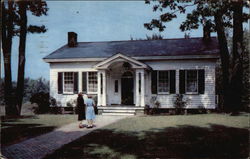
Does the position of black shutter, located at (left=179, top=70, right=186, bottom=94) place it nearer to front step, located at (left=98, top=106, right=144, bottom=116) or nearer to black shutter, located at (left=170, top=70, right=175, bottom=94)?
black shutter, located at (left=170, top=70, right=175, bottom=94)

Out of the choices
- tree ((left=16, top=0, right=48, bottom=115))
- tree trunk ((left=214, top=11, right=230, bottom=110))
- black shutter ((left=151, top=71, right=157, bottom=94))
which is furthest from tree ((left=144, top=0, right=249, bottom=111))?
tree ((left=16, top=0, right=48, bottom=115))

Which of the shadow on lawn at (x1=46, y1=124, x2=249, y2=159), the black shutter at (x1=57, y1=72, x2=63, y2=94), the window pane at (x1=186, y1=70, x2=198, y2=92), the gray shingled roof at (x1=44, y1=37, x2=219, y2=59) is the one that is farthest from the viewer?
the black shutter at (x1=57, y1=72, x2=63, y2=94)

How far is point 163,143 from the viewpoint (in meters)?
8.38

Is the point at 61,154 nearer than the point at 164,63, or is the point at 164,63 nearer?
the point at 61,154

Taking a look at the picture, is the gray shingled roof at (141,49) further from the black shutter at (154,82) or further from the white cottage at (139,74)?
the black shutter at (154,82)

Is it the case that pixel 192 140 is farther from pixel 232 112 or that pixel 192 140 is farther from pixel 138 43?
pixel 138 43

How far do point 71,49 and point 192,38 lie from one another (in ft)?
34.3

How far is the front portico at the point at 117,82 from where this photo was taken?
691 inches

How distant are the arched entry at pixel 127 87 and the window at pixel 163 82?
220 cm

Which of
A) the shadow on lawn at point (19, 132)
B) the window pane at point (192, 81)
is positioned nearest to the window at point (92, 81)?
the window pane at point (192, 81)

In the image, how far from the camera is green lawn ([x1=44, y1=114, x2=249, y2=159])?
23.9 ft

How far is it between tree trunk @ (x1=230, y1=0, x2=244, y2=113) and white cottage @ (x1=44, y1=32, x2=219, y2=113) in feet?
8.64

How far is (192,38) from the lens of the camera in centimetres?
Result: 2141

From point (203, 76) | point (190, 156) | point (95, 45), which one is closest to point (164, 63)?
point (203, 76)
